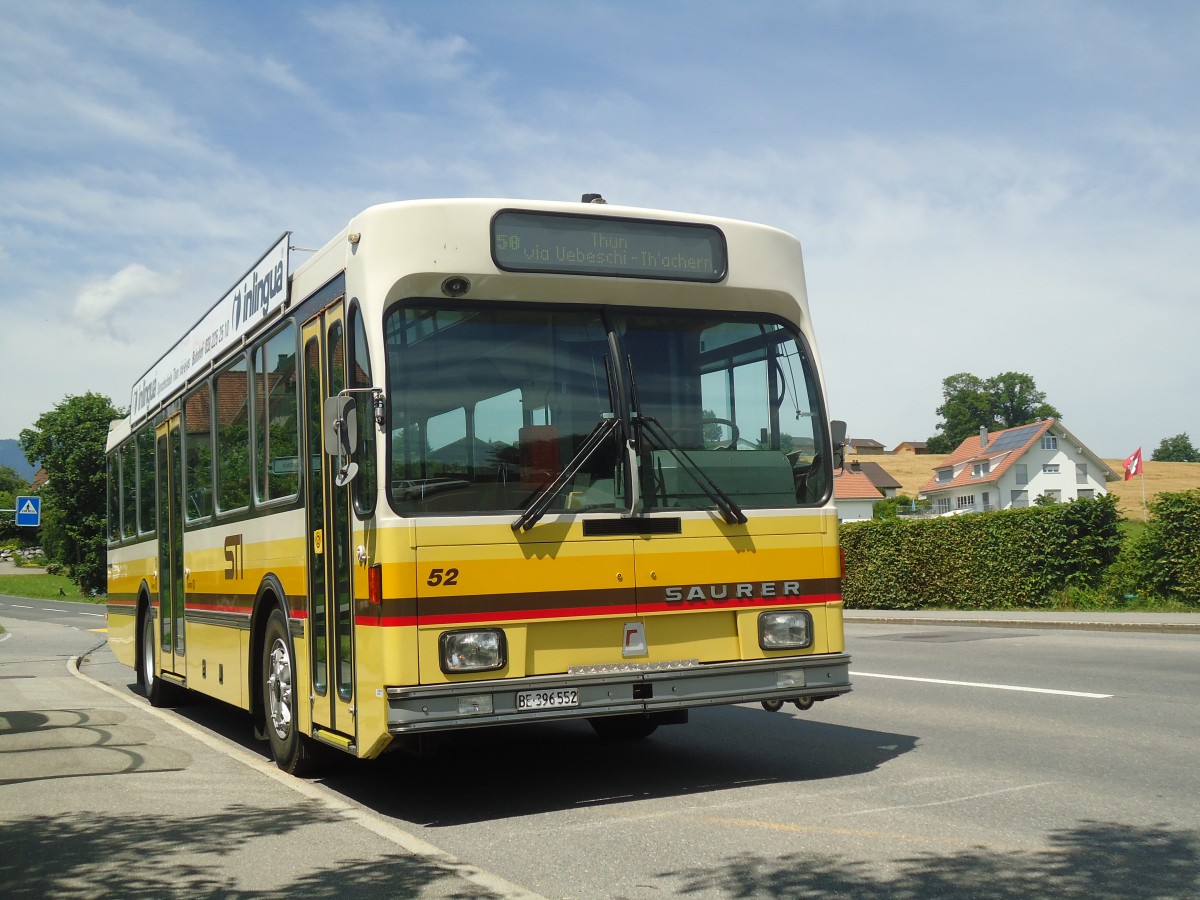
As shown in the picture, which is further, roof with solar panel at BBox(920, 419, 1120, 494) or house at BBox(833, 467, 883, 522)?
house at BBox(833, 467, 883, 522)

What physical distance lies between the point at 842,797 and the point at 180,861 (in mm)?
3490

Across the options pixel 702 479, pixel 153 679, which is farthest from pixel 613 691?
pixel 153 679

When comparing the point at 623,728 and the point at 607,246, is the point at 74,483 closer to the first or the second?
the point at 623,728

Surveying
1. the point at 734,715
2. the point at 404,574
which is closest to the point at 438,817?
the point at 404,574

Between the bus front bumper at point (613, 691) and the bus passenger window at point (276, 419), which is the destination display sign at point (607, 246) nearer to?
the bus passenger window at point (276, 419)

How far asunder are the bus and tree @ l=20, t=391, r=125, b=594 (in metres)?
68.5

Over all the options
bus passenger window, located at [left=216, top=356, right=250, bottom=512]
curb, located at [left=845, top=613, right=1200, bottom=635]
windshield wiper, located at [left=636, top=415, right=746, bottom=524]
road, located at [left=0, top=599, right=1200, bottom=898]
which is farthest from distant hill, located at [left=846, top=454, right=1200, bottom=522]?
windshield wiper, located at [left=636, top=415, right=746, bottom=524]

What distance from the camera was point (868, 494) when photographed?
97.6m

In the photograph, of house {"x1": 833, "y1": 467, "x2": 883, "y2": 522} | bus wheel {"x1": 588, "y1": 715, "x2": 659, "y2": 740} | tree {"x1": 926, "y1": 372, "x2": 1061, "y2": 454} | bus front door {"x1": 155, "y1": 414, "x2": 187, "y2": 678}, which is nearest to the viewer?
bus wheel {"x1": 588, "y1": 715, "x2": 659, "y2": 740}

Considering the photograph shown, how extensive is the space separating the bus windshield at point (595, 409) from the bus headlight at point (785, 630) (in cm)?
65

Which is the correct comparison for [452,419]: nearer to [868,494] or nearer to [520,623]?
[520,623]

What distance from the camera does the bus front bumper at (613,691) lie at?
6949 millimetres

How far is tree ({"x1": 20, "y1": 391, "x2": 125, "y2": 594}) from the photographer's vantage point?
72.8 meters

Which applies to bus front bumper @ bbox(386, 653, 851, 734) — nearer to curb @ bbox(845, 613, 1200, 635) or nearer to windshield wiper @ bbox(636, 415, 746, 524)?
windshield wiper @ bbox(636, 415, 746, 524)
